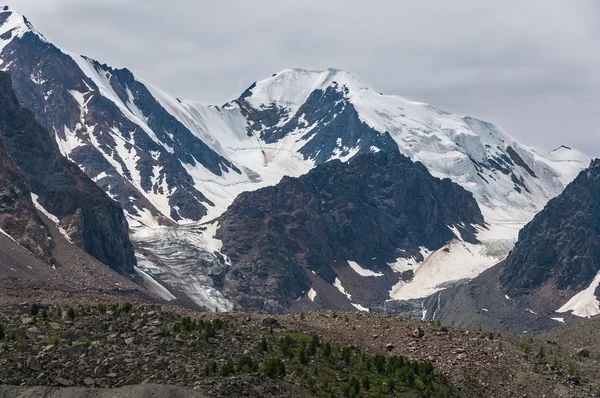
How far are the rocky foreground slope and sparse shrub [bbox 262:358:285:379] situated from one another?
0.29ft

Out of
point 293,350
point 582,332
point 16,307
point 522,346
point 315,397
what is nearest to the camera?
point 315,397

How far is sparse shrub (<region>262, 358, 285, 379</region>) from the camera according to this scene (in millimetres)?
66875

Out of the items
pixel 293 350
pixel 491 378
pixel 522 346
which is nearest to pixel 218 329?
pixel 293 350

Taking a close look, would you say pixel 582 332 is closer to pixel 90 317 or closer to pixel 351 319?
pixel 351 319

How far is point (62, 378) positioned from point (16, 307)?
1848cm

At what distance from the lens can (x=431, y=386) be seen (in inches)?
2896

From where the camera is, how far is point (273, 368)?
6744 cm

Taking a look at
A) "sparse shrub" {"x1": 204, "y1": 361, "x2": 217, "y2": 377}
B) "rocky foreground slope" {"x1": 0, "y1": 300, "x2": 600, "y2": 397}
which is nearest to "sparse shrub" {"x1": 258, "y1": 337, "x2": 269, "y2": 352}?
"rocky foreground slope" {"x1": 0, "y1": 300, "x2": 600, "y2": 397}

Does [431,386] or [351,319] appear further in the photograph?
[351,319]

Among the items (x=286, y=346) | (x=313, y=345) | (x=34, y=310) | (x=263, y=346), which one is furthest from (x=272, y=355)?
(x=34, y=310)

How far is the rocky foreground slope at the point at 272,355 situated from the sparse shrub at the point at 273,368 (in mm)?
89

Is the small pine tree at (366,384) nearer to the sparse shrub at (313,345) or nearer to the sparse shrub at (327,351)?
the sparse shrub at (327,351)

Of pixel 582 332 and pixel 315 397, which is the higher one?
pixel 582 332

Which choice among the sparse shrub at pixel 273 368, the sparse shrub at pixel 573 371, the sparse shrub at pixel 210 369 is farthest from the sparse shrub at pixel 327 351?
the sparse shrub at pixel 573 371
